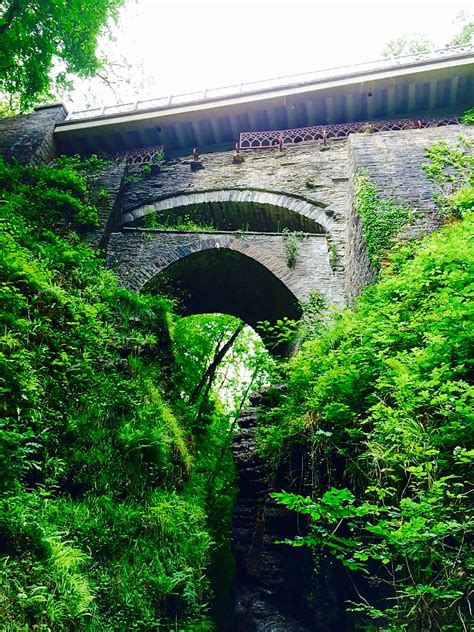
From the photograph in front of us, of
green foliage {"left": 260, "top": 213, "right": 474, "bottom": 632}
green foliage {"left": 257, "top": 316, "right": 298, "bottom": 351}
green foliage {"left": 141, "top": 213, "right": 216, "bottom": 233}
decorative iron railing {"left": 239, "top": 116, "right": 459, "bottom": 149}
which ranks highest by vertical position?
decorative iron railing {"left": 239, "top": 116, "right": 459, "bottom": 149}

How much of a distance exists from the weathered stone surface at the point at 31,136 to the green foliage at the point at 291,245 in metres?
6.26

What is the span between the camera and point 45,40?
11.1 meters

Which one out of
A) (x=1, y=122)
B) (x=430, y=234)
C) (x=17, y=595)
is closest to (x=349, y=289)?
(x=430, y=234)

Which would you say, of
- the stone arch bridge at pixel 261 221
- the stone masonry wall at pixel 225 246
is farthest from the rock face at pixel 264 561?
the stone masonry wall at pixel 225 246

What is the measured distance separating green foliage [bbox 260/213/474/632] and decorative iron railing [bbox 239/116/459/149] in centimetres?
647

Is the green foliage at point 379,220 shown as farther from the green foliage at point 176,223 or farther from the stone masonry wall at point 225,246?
the green foliage at point 176,223

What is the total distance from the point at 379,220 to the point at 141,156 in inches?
310

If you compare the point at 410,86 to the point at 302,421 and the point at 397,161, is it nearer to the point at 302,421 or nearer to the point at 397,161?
the point at 397,161

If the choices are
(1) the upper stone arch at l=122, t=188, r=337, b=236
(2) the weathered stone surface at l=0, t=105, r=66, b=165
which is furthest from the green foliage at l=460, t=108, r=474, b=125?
(2) the weathered stone surface at l=0, t=105, r=66, b=165

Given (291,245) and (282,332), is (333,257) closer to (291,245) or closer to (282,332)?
(291,245)

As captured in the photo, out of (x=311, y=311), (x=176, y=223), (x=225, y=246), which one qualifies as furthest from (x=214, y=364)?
(x=311, y=311)

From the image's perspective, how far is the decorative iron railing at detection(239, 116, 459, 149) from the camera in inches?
432

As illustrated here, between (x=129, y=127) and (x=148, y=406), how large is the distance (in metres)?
8.52

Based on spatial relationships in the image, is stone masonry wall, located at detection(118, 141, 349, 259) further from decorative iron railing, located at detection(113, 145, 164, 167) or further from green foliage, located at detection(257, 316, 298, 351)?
green foliage, located at detection(257, 316, 298, 351)
